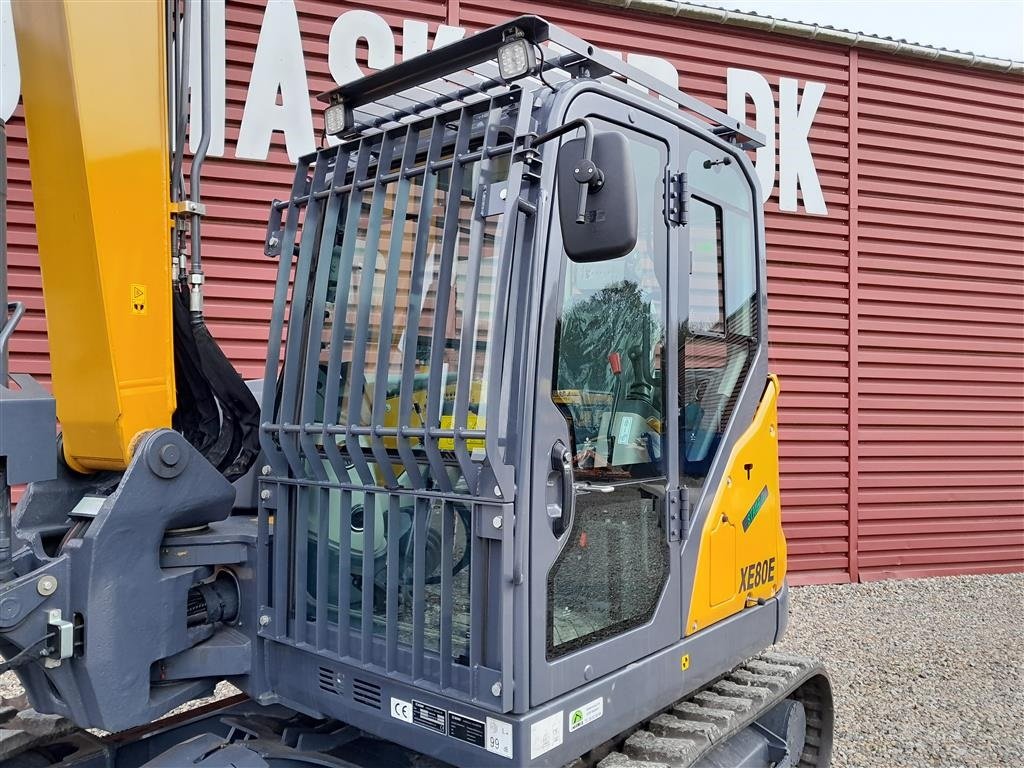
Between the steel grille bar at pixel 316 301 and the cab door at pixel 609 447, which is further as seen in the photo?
the steel grille bar at pixel 316 301

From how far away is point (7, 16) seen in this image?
5.06m

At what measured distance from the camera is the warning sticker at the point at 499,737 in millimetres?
2129

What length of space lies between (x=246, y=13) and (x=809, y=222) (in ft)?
17.0

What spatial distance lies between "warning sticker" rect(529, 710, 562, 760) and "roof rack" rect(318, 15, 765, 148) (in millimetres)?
1686

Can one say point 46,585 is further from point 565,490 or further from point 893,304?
point 893,304

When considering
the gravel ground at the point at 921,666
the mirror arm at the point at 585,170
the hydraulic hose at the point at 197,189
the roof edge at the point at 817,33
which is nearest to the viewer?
the mirror arm at the point at 585,170

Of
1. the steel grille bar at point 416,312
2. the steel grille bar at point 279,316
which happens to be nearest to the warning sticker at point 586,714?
the steel grille bar at point 416,312

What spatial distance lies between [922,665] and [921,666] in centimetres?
3

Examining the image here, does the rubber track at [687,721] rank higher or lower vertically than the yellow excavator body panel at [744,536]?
lower

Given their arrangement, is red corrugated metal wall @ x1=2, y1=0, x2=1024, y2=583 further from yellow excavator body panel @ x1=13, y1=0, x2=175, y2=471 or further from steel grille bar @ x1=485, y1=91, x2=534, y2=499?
steel grille bar @ x1=485, y1=91, x2=534, y2=499

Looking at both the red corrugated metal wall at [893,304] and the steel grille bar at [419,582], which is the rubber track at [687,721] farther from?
the red corrugated metal wall at [893,304]

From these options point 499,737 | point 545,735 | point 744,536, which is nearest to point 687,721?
point 744,536

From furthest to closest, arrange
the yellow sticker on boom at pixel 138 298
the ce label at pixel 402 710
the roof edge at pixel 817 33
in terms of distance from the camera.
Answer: the roof edge at pixel 817 33 → the yellow sticker on boom at pixel 138 298 → the ce label at pixel 402 710

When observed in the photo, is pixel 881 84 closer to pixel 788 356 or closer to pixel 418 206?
pixel 788 356
